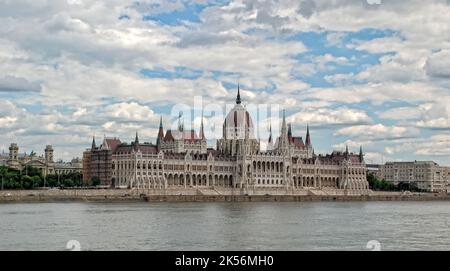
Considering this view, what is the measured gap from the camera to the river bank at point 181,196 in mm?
83894

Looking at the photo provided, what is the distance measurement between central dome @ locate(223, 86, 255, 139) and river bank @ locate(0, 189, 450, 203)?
1578cm

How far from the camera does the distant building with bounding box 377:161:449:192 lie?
16975cm

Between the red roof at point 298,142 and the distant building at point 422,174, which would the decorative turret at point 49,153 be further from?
the distant building at point 422,174

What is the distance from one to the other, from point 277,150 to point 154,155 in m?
26.3

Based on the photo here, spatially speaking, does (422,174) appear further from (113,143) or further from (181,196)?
(181,196)

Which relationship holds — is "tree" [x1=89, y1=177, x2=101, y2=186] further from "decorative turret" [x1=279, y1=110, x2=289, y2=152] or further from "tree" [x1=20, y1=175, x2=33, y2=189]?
"decorative turret" [x1=279, y1=110, x2=289, y2=152]

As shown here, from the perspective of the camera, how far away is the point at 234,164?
4875 inches

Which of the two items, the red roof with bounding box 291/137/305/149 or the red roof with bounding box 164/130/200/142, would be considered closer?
the red roof with bounding box 164/130/200/142

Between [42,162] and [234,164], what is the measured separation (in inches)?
1942

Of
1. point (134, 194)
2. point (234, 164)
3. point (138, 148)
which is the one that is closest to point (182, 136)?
point (234, 164)

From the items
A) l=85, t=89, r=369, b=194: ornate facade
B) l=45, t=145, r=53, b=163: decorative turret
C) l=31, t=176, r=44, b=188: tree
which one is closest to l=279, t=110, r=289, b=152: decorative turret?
l=85, t=89, r=369, b=194: ornate facade

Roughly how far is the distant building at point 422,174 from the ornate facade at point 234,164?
1277 inches

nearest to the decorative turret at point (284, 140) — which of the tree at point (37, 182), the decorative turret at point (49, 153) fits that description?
the tree at point (37, 182)
